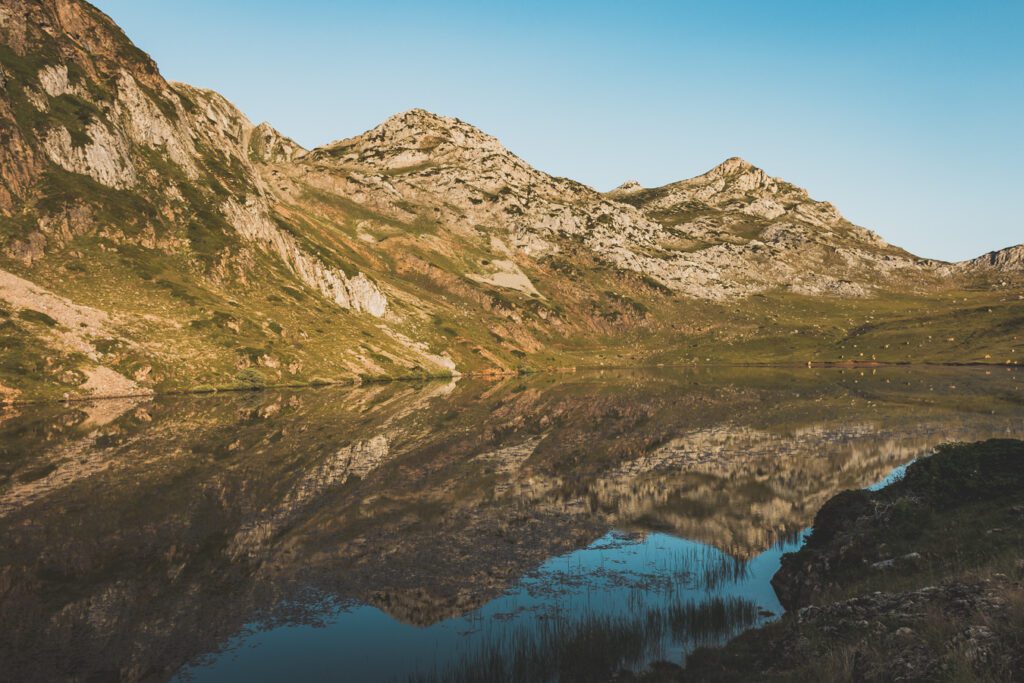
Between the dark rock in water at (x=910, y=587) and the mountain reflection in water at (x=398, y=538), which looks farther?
the mountain reflection in water at (x=398, y=538)

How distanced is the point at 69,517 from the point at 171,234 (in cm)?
13934

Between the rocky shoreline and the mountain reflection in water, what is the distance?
278 centimetres

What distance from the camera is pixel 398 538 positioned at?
30.8 meters

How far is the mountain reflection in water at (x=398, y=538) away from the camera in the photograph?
19359mm

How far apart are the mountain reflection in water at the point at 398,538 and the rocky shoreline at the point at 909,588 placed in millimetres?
2778

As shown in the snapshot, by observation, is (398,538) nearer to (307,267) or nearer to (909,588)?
(909,588)

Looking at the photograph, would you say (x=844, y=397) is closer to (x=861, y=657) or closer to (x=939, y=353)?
(x=861, y=657)

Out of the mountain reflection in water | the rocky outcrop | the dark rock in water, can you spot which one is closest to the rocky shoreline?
the dark rock in water

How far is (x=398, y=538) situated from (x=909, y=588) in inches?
898

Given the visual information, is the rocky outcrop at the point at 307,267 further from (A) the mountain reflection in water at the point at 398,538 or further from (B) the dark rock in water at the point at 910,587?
(B) the dark rock in water at the point at 910,587

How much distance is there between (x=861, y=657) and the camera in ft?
40.5

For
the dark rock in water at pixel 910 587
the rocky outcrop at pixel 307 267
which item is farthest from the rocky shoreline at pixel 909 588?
the rocky outcrop at pixel 307 267

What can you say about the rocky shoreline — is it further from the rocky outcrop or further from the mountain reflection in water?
the rocky outcrop

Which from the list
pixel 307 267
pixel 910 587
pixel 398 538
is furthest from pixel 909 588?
pixel 307 267
